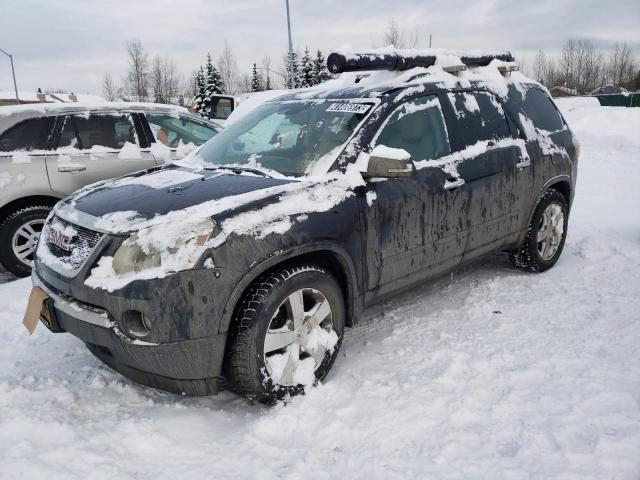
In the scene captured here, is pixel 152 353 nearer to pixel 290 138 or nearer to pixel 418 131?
pixel 290 138

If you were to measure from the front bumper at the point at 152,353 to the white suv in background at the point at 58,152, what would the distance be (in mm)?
3114

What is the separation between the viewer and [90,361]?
3490mm

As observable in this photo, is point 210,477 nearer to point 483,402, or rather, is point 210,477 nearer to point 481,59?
point 483,402

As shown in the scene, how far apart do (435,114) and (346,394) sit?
6.73ft

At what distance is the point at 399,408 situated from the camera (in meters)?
2.88

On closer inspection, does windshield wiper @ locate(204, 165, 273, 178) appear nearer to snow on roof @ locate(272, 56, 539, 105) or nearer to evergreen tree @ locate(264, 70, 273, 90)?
snow on roof @ locate(272, 56, 539, 105)

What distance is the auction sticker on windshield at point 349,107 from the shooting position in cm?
350

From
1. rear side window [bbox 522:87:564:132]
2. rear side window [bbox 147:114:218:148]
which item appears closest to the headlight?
rear side window [bbox 522:87:564:132]

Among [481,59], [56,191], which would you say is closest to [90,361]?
[56,191]

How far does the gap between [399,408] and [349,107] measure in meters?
1.94

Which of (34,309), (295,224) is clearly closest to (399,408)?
(295,224)

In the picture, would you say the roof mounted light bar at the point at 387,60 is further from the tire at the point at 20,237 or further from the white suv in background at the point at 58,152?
the tire at the point at 20,237

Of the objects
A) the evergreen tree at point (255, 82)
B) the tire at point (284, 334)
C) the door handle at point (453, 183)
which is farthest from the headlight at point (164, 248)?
the evergreen tree at point (255, 82)

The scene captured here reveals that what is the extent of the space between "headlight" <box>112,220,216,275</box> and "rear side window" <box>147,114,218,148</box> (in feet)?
13.1
